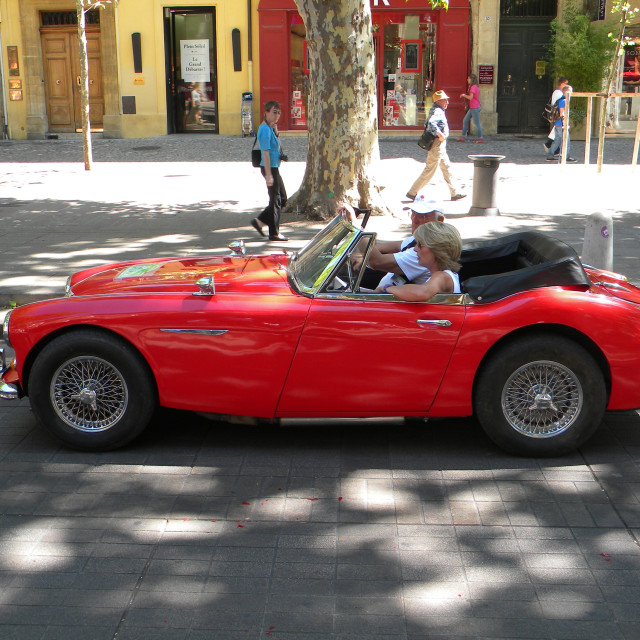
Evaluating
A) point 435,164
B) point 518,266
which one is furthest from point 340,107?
point 518,266

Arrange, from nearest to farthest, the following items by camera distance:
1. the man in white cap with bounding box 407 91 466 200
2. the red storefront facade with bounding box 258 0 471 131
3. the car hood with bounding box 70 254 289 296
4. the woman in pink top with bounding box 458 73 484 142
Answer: the car hood with bounding box 70 254 289 296
the man in white cap with bounding box 407 91 466 200
the woman in pink top with bounding box 458 73 484 142
the red storefront facade with bounding box 258 0 471 131

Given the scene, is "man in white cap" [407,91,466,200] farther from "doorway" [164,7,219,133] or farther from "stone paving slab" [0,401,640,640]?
"doorway" [164,7,219,133]

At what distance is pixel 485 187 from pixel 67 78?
56.9ft

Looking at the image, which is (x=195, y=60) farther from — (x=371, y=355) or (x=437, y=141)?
(x=371, y=355)

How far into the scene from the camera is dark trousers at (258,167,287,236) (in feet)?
35.4

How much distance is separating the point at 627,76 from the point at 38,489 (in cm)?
2319

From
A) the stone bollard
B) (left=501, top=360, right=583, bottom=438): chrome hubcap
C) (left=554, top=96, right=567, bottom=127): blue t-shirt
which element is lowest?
(left=501, top=360, right=583, bottom=438): chrome hubcap

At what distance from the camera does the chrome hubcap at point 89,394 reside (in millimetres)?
4875

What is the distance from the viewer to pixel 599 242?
28.2 ft

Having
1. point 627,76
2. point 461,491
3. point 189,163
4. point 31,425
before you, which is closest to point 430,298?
point 461,491

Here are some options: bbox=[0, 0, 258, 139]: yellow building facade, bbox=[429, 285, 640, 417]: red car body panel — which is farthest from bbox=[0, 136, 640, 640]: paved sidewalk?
bbox=[0, 0, 258, 139]: yellow building facade

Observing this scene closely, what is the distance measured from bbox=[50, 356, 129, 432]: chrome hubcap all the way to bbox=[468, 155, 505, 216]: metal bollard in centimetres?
857

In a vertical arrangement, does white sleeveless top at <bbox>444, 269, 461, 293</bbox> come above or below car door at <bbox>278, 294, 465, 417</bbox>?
above

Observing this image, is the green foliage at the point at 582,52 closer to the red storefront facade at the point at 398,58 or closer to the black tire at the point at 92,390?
the red storefront facade at the point at 398,58
